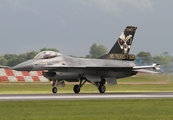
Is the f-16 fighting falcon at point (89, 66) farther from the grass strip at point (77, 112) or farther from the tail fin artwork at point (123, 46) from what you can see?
the grass strip at point (77, 112)

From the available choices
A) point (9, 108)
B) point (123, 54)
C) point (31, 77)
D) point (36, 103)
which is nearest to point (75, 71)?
point (123, 54)

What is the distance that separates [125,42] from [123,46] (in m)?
0.37

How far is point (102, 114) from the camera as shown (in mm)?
17922

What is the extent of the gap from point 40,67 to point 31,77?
26.7m

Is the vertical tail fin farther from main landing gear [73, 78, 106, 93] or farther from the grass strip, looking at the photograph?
the grass strip

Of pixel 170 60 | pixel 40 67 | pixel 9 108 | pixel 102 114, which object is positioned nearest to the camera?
pixel 102 114

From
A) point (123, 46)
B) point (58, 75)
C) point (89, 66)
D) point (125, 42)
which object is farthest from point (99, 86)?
point (125, 42)

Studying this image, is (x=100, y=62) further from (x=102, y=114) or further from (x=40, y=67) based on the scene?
(x=102, y=114)

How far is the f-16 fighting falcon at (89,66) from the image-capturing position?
111ft

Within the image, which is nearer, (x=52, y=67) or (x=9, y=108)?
(x=9, y=108)

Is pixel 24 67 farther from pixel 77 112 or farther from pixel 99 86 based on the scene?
pixel 77 112

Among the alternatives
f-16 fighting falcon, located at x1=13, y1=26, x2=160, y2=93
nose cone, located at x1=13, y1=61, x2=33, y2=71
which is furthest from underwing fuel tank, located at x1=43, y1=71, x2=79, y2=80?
nose cone, located at x1=13, y1=61, x2=33, y2=71

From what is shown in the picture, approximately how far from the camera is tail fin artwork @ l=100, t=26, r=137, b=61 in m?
39.5

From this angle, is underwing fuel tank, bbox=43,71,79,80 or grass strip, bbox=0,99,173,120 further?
underwing fuel tank, bbox=43,71,79,80
